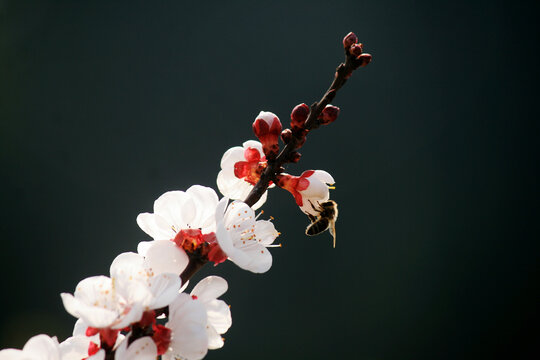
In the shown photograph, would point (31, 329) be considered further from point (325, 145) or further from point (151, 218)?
point (151, 218)

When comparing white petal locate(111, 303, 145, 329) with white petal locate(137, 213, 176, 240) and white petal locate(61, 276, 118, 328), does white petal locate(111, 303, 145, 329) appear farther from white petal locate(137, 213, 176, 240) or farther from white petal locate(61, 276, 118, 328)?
white petal locate(137, 213, 176, 240)

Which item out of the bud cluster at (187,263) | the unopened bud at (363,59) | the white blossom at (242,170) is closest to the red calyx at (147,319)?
the bud cluster at (187,263)

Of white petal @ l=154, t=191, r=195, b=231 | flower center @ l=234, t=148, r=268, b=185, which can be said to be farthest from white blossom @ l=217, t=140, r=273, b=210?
white petal @ l=154, t=191, r=195, b=231

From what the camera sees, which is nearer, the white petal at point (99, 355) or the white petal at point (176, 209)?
the white petal at point (99, 355)

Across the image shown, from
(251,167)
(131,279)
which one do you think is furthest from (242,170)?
(131,279)

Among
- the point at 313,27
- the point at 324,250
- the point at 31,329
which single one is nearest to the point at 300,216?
the point at 324,250

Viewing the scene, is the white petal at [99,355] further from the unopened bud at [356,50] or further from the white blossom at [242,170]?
the unopened bud at [356,50]

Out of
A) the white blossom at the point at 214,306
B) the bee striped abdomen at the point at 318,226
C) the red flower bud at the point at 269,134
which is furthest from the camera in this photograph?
the bee striped abdomen at the point at 318,226

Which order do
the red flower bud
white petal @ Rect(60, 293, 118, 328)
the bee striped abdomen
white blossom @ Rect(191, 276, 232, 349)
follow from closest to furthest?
white petal @ Rect(60, 293, 118, 328) < white blossom @ Rect(191, 276, 232, 349) < the red flower bud < the bee striped abdomen
